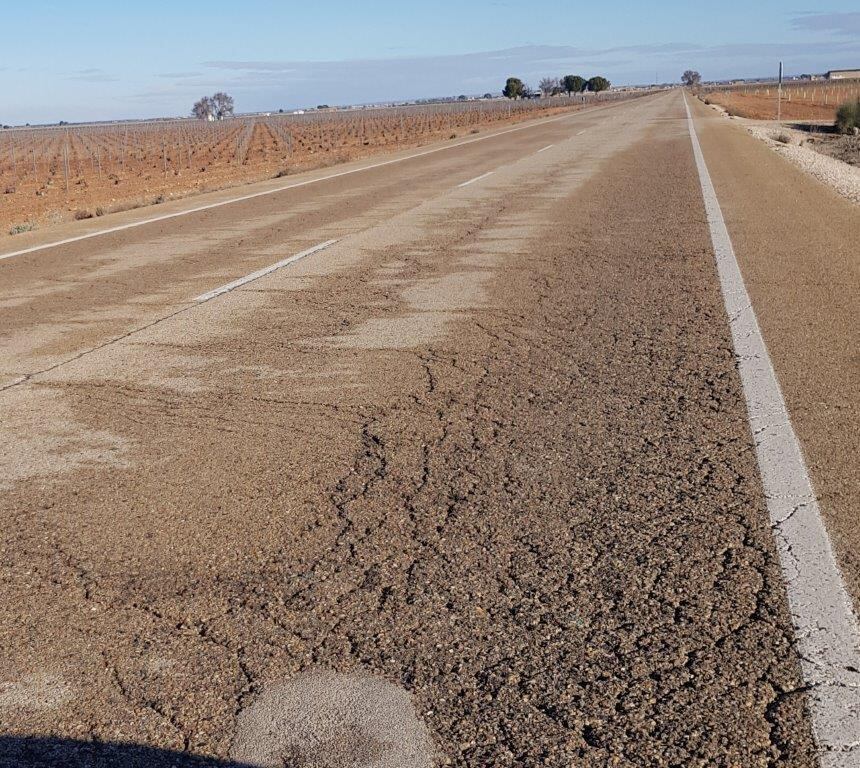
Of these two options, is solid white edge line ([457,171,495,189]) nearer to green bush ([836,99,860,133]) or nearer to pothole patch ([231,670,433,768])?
pothole patch ([231,670,433,768])

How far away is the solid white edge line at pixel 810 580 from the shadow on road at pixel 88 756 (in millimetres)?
1477

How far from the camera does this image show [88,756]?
2617 mm

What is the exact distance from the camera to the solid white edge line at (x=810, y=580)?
8.71ft

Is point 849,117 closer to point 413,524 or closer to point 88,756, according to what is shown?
point 413,524

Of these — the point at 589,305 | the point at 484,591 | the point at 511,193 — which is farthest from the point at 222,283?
the point at 511,193

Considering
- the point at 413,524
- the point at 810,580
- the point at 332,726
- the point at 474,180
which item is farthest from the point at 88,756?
the point at 474,180

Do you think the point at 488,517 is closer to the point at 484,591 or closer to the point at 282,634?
the point at 484,591

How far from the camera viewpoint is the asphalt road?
2.73m

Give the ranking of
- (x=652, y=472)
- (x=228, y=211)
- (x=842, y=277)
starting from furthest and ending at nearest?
(x=228, y=211) → (x=842, y=277) → (x=652, y=472)

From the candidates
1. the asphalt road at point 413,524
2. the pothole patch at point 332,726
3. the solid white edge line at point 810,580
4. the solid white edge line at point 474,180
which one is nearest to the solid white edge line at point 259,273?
the asphalt road at point 413,524

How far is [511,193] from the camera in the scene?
17.3m

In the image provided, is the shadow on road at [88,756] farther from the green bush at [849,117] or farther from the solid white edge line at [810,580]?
the green bush at [849,117]

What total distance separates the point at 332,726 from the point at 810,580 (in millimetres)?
1660

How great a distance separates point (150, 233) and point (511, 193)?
615 centimetres
